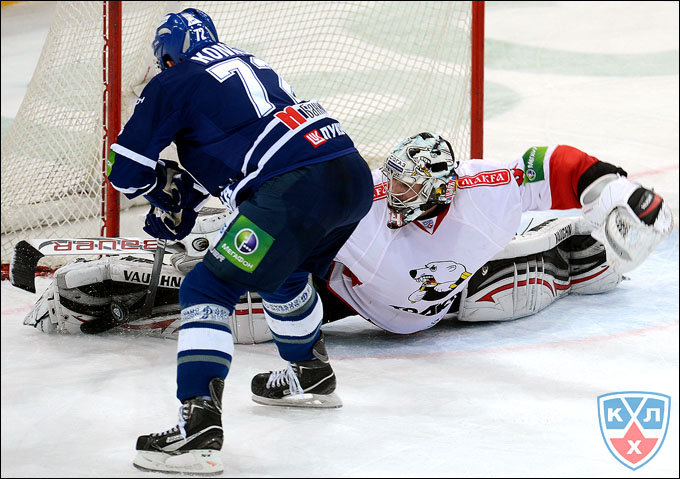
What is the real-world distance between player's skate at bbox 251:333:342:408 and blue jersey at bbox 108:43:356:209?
0.57 meters

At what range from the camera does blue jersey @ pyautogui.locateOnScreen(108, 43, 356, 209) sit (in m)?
2.18

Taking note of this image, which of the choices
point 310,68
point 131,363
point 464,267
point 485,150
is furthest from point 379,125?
point 131,363

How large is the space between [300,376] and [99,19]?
6.90 feet

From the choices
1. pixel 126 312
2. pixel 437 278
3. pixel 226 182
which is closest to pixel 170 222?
pixel 226 182

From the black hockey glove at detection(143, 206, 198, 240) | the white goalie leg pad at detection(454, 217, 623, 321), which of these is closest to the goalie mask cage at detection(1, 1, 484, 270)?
the white goalie leg pad at detection(454, 217, 623, 321)

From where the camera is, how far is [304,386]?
2611mm

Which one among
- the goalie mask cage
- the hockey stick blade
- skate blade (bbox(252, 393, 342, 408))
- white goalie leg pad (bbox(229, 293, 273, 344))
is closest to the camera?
skate blade (bbox(252, 393, 342, 408))

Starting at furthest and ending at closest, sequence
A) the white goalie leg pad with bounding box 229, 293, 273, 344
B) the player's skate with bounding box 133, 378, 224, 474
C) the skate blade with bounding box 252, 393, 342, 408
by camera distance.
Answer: the white goalie leg pad with bounding box 229, 293, 273, 344 < the skate blade with bounding box 252, 393, 342, 408 < the player's skate with bounding box 133, 378, 224, 474

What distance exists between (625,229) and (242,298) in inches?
47.3

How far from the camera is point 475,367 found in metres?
2.96

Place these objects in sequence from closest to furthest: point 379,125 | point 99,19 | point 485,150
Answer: point 99,19, point 379,125, point 485,150

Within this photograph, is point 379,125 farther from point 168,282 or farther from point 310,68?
point 168,282

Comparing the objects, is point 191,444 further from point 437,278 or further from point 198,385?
point 437,278

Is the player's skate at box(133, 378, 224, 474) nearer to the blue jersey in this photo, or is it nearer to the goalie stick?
the blue jersey
